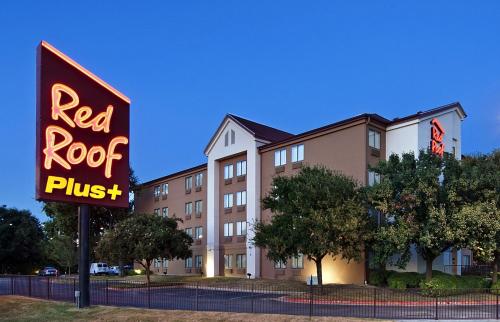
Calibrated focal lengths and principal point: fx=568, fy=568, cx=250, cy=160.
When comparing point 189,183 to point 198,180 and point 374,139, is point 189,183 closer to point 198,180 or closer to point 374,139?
point 198,180

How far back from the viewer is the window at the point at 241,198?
5312 cm

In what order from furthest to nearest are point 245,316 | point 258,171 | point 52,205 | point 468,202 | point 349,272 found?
1. point 52,205
2. point 258,171
3. point 349,272
4. point 468,202
5. point 245,316

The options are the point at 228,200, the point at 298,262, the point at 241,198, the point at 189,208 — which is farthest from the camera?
the point at 189,208

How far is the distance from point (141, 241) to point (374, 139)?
19.0 meters

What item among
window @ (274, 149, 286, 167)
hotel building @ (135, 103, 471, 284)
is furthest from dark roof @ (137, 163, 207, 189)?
window @ (274, 149, 286, 167)

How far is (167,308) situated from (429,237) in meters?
15.6

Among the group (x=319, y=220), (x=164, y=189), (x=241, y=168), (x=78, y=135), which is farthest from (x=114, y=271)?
(x=78, y=135)

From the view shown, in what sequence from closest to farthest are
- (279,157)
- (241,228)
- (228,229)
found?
(279,157) → (241,228) → (228,229)

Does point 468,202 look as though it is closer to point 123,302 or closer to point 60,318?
point 123,302

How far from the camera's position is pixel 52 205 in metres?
66.9

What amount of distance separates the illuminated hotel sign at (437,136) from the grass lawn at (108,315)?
25.2 m

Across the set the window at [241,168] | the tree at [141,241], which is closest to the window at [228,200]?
the window at [241,168]

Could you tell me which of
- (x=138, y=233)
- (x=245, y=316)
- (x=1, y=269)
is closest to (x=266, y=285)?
(x=138, y=233)

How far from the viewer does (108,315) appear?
21.3 m
